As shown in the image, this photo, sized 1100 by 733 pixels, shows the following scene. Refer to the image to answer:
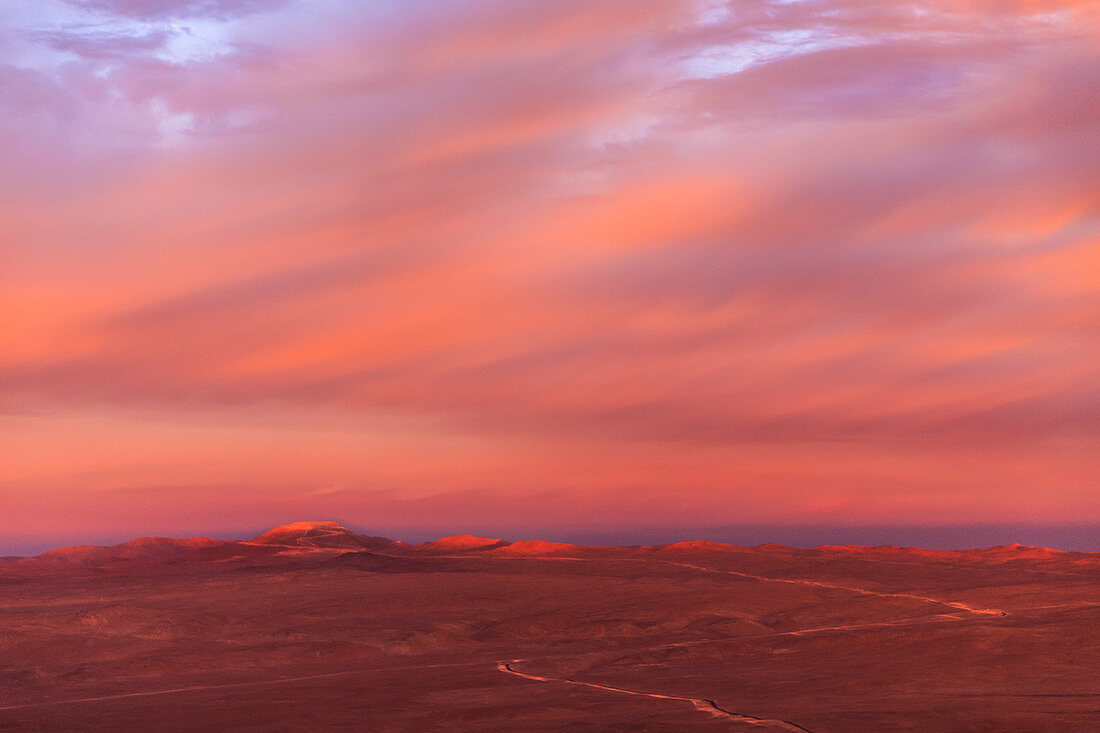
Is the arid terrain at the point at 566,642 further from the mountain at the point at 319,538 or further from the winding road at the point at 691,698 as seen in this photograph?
the mountain at the point at 319,538

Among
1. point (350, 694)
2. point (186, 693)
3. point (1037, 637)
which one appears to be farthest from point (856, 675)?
point (186, 693)

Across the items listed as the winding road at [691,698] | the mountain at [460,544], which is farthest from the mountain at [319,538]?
the winding road at [691,698]

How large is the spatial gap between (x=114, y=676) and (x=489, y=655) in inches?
1031

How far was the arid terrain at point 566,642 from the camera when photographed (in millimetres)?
53000

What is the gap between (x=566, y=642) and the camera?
8919 centimetres

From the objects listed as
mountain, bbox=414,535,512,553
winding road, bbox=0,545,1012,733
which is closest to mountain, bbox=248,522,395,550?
mountain, bbox=414,535,512,553

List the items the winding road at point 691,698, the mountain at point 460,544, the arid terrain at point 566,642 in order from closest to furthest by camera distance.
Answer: the winding road at point 691,698, the arid terrain at point 566,642, the mountain at point 460,544

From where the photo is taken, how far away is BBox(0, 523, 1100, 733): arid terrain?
53000 millimetres

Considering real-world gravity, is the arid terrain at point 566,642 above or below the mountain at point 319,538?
below

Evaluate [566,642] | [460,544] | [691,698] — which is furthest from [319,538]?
[691,698]

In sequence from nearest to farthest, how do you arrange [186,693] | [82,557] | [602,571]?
[186,693] < [602,571] < [82,557]

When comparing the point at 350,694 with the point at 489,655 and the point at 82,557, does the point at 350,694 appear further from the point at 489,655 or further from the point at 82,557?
the point at 82,557

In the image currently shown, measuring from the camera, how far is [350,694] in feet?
208

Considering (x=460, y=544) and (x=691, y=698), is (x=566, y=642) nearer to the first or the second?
(x=691, y=698)
